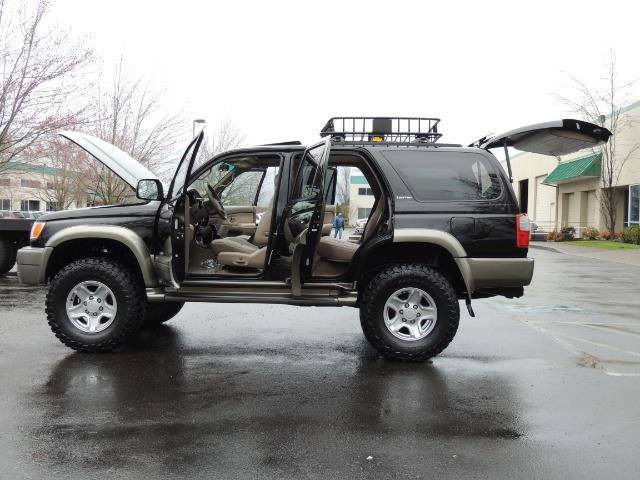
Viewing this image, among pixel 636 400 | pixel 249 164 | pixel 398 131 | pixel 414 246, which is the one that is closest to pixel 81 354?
pixel 249 164

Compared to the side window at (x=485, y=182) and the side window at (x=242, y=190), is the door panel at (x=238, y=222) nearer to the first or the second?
the side window at (x=242, y=190)

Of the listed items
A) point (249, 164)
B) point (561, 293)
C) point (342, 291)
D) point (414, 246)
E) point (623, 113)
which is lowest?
point (561, 293)

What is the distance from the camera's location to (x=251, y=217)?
7410 mm

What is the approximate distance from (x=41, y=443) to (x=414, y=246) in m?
3.57

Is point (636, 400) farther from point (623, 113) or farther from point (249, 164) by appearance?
point (623, 113)

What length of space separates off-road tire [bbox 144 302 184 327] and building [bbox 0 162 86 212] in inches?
937

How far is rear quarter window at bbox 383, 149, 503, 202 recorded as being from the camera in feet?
18.7

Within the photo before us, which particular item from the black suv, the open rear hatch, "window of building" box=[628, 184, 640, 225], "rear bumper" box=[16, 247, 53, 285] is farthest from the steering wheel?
"window of building" box=[628, 184, 640, 225]

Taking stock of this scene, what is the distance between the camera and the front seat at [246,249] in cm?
598

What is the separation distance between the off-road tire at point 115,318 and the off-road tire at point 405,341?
2.22 m

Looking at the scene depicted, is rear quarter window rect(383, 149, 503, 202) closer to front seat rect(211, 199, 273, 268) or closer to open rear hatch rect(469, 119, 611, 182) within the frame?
open rear hatch rect(469, 119, 611, 182)

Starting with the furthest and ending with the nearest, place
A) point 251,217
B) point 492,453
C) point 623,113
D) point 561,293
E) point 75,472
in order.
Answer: point 623,113 < point 561,293 < point 251,217 < point 492,453 < point 75,472

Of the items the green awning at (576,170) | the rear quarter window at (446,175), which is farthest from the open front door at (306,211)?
the green awning at (576,170)

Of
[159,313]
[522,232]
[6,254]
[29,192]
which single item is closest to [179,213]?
[159,313]
